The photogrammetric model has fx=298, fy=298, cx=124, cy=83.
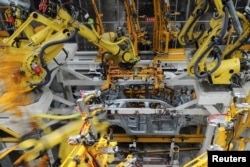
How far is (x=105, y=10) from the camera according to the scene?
8.93 m

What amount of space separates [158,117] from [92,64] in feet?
10.3

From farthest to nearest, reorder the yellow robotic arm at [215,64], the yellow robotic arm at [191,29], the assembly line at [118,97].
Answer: the yellow robotic arm at [191,29]
the yellow robotic arm at [215,64]
the assembly line at [118,97]

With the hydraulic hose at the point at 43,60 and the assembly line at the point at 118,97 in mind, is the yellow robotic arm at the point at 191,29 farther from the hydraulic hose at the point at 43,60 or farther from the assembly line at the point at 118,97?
the hydraulic hose at the point at 43,60

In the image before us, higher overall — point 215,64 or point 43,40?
point 43,40

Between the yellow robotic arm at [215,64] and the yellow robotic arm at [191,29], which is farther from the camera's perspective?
the yellow robotic arm at [191,29]

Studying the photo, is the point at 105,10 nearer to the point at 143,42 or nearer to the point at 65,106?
the point at 143,42

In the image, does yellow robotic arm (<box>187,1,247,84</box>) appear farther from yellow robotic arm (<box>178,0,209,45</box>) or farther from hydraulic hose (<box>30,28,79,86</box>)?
hydraulic hose (<box>30,28,79,86</box>)

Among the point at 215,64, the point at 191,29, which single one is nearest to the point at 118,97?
the point at 215,64

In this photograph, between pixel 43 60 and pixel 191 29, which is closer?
pixel 43 60

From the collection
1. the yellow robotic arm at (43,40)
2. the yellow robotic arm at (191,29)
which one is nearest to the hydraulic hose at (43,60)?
the yellow robotic arm at (43,40)

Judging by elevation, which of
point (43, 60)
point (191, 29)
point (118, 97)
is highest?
point (191, 29)

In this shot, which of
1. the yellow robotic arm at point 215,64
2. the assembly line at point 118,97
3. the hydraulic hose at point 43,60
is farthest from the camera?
the hydraulic hose at point 43,60

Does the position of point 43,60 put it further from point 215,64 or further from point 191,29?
point 191,29

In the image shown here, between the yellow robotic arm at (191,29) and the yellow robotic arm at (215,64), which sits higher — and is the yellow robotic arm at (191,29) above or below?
above
